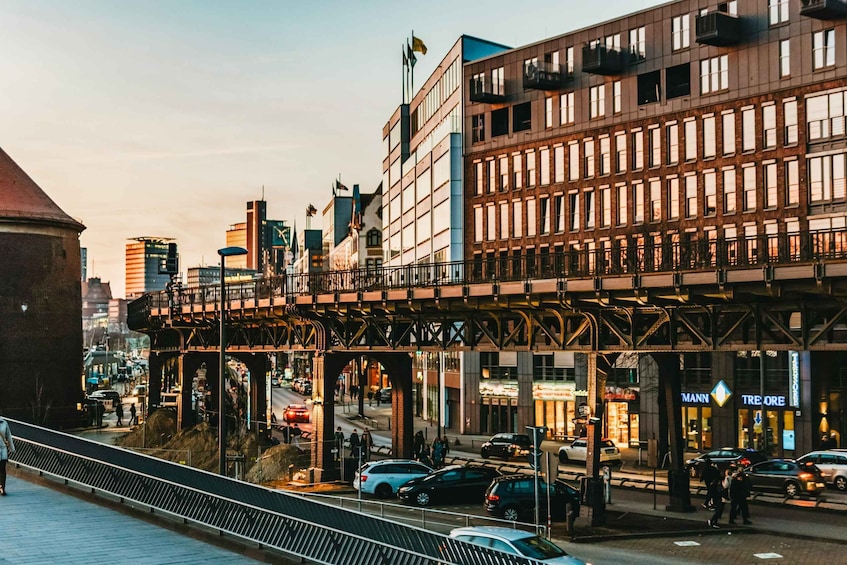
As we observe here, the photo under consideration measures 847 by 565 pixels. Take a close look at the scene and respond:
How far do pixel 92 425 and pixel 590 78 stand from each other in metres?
48.4

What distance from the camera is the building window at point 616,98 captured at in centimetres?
6869

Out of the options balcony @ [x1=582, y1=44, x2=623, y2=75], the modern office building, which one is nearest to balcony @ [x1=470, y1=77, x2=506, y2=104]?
the modern office building

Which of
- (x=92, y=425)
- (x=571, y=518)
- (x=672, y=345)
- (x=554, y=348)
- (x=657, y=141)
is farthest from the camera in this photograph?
(x=92, y=425)

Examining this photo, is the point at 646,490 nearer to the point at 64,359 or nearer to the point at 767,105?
the point at 767,105

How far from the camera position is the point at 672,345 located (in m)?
34.2

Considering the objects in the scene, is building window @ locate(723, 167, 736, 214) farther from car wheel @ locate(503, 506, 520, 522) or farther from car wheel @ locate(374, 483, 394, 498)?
car wheel @ locate(503, 506, 520, 522)

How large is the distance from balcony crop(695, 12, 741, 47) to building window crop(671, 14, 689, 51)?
8.94ft

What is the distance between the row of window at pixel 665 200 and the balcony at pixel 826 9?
305 inches

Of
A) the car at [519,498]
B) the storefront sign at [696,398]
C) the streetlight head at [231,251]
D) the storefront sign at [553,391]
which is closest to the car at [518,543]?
the car at [519,498]

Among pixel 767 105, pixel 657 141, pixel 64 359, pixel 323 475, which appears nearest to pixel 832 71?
pixel 767 105

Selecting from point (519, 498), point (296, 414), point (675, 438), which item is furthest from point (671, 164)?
point (296, 414)

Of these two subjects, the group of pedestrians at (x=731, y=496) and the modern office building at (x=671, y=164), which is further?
the modern office building at (x=671, y=164)

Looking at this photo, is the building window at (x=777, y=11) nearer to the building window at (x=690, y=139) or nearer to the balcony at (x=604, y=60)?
the building window at (x=690, y=139)

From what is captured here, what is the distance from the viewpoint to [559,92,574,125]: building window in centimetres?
7200
